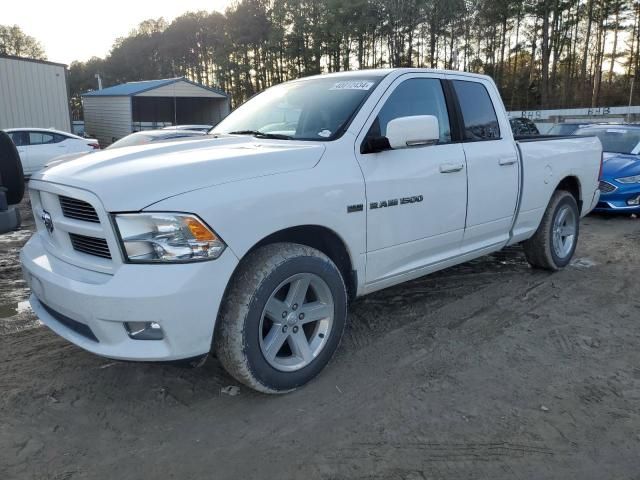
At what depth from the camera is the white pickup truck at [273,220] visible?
2551 mm

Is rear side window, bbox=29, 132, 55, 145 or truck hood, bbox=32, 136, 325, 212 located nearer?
truck hood, bbox=32, 136, 325, 212

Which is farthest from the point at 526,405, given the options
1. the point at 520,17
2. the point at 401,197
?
the point at 520,17

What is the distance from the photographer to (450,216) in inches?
157

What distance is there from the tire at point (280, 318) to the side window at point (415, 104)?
1.08 meters

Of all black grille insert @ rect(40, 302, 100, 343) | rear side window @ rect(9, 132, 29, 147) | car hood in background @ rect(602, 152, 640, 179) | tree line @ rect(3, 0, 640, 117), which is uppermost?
tree line @ rect(3, 0, 640, 117)

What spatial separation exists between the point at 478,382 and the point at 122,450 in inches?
82.5

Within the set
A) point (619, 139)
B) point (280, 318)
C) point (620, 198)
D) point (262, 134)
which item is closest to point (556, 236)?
point (262, 134)

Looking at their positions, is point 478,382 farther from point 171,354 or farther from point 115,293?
point 115,293

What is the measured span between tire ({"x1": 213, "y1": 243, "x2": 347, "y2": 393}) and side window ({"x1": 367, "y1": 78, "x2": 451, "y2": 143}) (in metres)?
1.08

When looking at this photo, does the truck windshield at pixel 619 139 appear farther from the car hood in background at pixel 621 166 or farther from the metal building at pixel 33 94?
the metal building at pixel 33 94

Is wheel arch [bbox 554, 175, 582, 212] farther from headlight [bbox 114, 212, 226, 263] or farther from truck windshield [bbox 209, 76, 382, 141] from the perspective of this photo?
headlight [bbox 114, 212, 226, 263]

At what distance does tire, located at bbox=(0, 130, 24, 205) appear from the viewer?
3.72 metres

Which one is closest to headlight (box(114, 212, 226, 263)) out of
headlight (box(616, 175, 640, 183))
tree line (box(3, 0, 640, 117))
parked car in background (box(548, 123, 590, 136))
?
headlight (box(616, 175, 640, 183))

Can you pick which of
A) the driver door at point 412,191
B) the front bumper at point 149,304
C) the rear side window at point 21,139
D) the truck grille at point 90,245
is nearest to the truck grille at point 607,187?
the driver door at point 412,191
